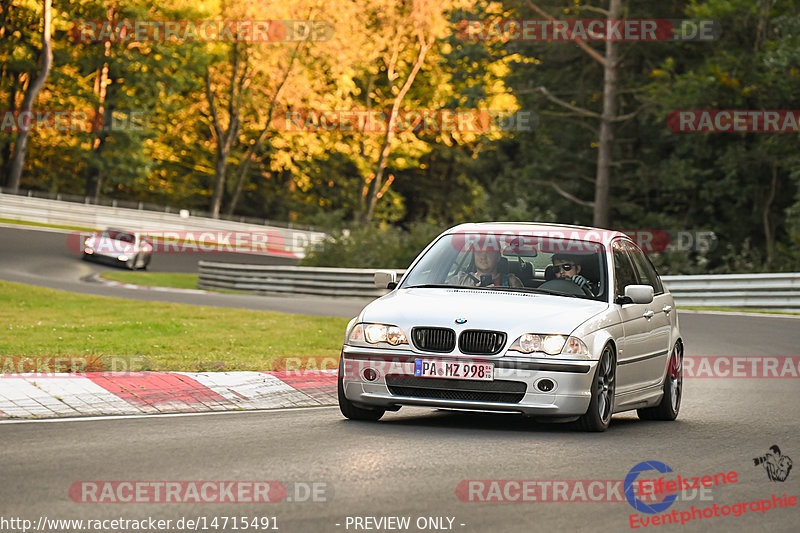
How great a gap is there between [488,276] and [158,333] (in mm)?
8696

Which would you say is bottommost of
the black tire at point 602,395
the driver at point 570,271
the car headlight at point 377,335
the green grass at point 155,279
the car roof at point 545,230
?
the green grass at point 155,279

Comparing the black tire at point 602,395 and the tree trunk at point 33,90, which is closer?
the black tire at point 602,395

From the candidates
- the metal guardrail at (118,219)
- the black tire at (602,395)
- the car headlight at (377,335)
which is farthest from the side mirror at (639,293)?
the metal guardrail at (118,219)

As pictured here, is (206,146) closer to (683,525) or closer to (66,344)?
(66,344)

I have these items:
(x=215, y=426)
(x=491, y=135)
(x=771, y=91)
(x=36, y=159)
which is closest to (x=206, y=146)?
(x=36, y=159)

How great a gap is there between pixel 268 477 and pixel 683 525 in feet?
7.47

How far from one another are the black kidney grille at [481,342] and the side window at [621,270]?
5.19ft

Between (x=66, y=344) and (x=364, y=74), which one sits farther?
(x=364, y=74)

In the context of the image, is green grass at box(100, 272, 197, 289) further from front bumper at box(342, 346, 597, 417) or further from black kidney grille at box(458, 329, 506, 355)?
black kidney grille at box(458, 329, 506, 355)

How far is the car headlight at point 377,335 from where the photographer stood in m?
9.57

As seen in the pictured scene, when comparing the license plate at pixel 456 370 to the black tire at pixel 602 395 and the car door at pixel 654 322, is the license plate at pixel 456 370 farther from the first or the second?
the car door at pixel 654 322

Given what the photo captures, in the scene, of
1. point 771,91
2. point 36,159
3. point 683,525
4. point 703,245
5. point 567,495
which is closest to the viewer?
point 683,525

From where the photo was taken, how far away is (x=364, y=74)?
241ft

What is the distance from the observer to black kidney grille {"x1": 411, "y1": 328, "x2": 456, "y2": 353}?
30.9 ft
